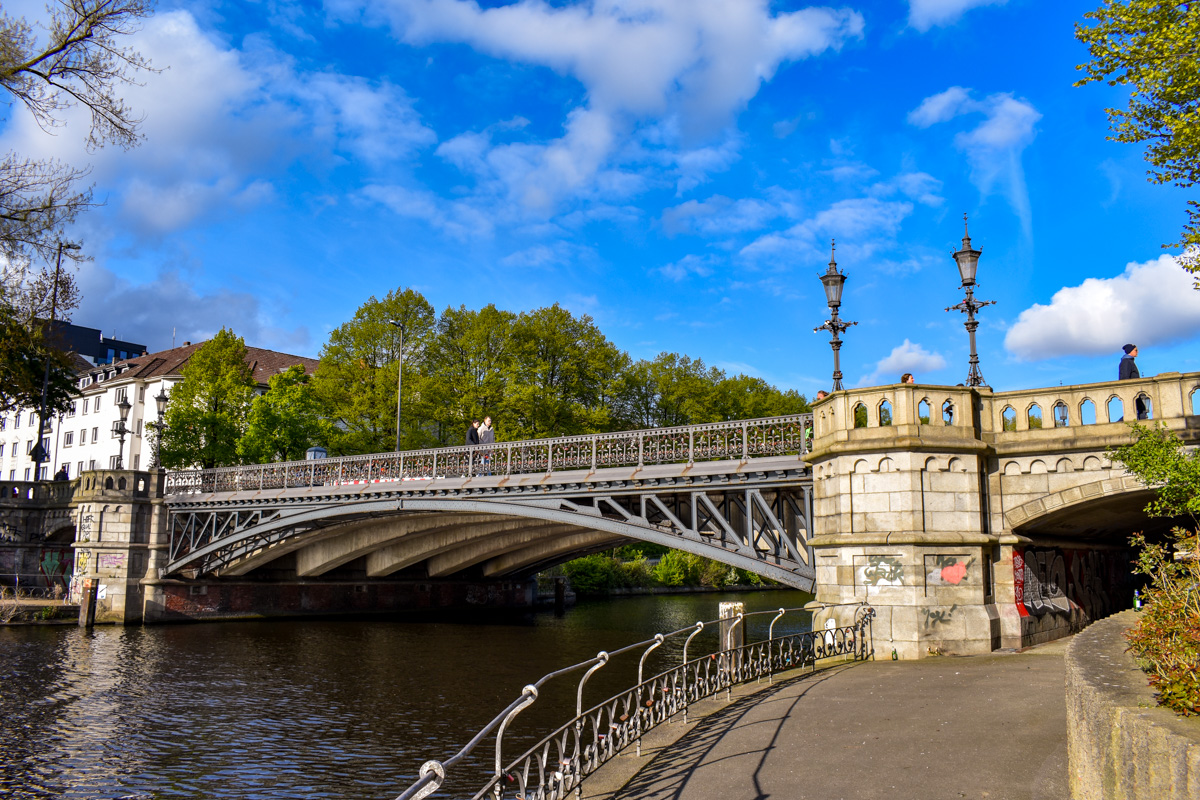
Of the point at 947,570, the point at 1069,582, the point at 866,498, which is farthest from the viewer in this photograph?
the point at 1069,582

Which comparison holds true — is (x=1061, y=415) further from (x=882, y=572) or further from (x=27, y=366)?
(x=27, y=366)

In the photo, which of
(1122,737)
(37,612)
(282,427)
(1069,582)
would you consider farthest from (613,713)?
(282,427)

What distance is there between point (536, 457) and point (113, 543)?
1854 centimetres

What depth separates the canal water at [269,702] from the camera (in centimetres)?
1172

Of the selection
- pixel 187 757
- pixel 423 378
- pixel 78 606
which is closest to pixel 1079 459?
pixel 187 757

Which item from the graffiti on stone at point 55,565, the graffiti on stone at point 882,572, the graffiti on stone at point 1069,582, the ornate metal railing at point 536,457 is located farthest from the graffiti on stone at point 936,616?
the graffiti on stone at point 55,565

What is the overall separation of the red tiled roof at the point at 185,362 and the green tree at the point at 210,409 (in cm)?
1295

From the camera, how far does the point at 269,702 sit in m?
16.7

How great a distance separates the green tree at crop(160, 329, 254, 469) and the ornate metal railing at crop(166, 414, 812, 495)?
5.30 meters

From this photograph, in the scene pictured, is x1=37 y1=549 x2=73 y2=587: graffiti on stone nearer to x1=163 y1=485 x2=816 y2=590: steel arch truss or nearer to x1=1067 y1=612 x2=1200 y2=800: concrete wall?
x1=163 y1=485 x2=816 y2=590: steel arch truss

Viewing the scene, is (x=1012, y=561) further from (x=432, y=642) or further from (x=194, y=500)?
(x=194, y=500)

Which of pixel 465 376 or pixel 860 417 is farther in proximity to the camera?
pixel 465 376

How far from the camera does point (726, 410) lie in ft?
152

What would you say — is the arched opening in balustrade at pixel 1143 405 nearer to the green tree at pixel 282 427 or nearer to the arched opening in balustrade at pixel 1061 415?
the arched opening in balustrade at pixel 1061 415
